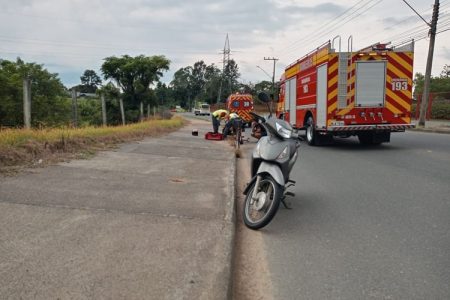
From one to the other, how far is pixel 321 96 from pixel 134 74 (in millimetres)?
21689

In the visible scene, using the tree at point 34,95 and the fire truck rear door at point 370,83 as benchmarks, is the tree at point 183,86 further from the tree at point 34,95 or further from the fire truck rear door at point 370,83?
the fire truck rear door at point 370,83

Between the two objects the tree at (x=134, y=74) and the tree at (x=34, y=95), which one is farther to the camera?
the tree at (x=134, y=74)

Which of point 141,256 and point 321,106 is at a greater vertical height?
point 321,106

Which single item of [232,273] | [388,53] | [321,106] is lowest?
[232,273]

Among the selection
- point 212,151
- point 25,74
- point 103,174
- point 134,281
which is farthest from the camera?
point 25,74

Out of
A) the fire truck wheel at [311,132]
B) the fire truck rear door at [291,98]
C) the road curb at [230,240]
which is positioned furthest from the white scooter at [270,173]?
the fire truck rear door at [291,98]

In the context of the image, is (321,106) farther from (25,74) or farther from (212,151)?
(25,74)

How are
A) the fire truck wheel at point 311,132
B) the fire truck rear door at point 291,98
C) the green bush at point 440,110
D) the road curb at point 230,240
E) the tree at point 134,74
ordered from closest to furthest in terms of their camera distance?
the road curb at point 230,240, the fire truck wheel at point 311,132, the fire truck rear door at point 291,98, the green bush at point 440,110, the tree at point 134,74

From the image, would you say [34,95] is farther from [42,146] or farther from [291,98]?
[42,146]

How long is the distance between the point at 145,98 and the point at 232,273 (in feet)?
102

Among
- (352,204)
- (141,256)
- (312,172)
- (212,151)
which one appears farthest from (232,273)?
(212,151)

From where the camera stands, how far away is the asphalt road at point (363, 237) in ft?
11.6

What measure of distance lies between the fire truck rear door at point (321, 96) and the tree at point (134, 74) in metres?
20.3

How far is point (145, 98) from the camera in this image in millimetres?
33875
